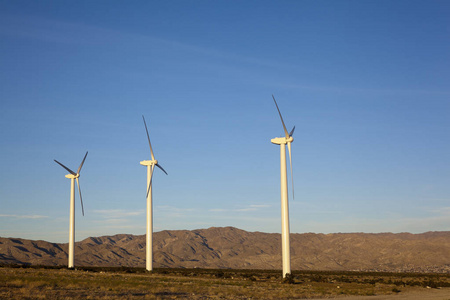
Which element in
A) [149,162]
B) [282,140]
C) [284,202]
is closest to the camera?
[284,202]

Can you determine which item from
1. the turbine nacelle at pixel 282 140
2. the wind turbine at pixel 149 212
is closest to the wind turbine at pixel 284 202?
the turbine nacelle at pixel 282 140

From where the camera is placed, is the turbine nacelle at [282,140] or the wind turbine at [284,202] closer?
the wind turbine at [284,202]

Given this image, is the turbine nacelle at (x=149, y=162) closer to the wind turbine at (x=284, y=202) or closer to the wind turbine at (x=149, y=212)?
the wind turbine at (x=149, y=212)

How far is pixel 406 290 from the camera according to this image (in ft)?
196

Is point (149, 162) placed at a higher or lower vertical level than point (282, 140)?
higher

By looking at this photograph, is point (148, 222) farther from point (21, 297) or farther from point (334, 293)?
point (21, 297)

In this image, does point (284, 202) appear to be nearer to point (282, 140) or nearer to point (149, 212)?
point (282, 140)

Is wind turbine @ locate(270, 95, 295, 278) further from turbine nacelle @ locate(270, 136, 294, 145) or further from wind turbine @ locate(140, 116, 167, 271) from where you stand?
wind turbine @ locate(140, 116, 167, 271)

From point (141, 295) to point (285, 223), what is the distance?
24431mm

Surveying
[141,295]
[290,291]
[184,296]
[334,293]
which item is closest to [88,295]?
[141,295]

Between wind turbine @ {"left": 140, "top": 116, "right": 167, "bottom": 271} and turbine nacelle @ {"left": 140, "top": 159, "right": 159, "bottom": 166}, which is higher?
turbine nacelle @ {"left": 140, "top": 159, "right": 159, "bottom": 166}

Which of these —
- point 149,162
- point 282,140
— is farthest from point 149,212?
point 282,140

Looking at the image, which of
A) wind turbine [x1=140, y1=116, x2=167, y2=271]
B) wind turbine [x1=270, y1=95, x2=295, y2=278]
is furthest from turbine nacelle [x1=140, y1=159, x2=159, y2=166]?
wind turbine [x1=270, y1=95, x2=295, y2=278]

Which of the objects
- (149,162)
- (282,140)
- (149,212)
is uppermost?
(149,162)
